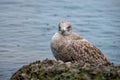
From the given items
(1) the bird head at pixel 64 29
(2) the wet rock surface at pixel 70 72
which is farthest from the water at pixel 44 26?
(2) the wet rock surface at pixel 70 72

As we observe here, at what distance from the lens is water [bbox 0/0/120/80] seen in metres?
11.1

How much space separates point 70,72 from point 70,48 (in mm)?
1454

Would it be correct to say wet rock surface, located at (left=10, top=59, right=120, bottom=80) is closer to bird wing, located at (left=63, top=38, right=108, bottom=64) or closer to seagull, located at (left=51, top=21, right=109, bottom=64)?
seagull, located at (left=51, top=21, right=109, bottom=64)

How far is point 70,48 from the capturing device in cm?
841

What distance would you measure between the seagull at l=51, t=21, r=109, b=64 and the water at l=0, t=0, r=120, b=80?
190 centimetres

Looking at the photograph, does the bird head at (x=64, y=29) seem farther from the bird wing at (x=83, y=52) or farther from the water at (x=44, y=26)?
the water at (x=44, y=26)

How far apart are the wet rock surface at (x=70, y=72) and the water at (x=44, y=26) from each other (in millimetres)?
2817

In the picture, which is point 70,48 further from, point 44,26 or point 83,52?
point 44,26

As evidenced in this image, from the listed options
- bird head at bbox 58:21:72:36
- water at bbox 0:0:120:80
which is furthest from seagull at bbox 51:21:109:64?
water at bbox 0:0:120:80

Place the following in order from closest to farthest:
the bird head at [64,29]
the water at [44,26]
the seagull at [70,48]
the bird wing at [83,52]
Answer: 1. the seagull at [70,48]
2. the bird wing at [83,52]
3. the bird head at [64,29]
4. the water at [44,26]

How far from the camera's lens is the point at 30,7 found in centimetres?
1472

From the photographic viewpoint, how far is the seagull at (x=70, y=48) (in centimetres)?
831

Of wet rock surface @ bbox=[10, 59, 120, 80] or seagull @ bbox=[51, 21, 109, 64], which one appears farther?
seagull @ bbox=[51, 21, 109, 64]

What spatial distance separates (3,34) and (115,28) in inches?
105
